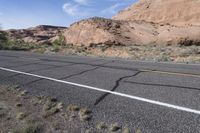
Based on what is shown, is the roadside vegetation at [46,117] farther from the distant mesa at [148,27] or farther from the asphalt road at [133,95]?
the distant mesa at [148,27]

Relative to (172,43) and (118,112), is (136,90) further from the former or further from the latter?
(172,43)

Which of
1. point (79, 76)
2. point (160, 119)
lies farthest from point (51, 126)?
point (79, 76)

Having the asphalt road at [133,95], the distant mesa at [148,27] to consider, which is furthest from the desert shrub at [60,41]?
the asphalt road at [133,95]

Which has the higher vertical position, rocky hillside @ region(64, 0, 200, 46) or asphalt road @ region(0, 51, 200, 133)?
rocky hillside @ region(64, 0, 200, 46)

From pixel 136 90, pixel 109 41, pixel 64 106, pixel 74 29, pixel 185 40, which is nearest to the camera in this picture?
pixel 64 106

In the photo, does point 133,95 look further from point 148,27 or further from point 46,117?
point 148,27

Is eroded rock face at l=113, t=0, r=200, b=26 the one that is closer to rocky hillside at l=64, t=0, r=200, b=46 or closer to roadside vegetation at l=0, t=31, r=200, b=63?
rocky hillside at l=64, t=0, r=200, b=46

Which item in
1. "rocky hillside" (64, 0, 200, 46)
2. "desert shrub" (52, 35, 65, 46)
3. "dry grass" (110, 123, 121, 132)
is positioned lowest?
"desert shrub" (52, 35, 65, 46)

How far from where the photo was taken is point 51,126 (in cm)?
534

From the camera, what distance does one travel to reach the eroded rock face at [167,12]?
160 feet

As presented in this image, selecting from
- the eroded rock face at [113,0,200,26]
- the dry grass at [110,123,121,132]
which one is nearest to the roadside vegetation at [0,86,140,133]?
the dry grass at [110,123,121,132]

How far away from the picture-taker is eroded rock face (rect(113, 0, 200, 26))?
4862 centimetres

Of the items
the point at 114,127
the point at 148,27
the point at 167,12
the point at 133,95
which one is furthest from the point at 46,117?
the point at 167,12

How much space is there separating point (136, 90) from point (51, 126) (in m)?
2.94
